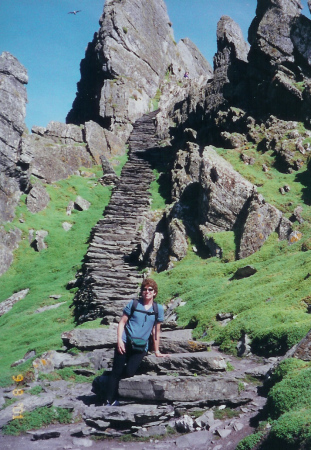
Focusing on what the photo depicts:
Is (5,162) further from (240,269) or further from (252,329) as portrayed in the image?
(252,329)

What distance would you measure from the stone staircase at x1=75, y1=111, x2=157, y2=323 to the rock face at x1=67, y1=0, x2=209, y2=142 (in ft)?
44.4

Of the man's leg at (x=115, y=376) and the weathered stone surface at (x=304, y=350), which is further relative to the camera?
the man's leg at (x=115, y=376)

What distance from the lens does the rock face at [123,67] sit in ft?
187

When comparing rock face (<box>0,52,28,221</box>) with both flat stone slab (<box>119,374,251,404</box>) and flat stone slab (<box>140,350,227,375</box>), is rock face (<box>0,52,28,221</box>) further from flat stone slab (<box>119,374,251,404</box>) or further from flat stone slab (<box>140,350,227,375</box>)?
flat stone slab (<box>119,374,251,404</box>)

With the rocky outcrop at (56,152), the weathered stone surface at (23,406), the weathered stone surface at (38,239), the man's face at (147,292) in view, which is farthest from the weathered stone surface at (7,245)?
the man's face at (147,292)

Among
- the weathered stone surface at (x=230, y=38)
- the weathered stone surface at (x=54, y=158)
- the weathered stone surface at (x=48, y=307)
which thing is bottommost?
the weathered stone surface at (x=48, y=307)

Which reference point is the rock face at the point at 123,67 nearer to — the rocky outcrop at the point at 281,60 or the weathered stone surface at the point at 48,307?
the rocky outcrop at the point at 281,60

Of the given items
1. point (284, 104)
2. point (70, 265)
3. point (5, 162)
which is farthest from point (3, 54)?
point (284, 104)

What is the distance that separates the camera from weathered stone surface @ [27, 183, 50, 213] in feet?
119

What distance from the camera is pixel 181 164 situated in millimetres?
34156

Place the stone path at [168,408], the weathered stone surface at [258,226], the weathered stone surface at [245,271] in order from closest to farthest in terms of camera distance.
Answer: the stone path at [168,408], the weathered stone surface at [245,271], the weathered stone surface at [258,226]

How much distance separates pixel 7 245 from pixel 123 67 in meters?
39.1

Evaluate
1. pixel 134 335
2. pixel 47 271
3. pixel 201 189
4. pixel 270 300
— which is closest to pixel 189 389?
pixel 134 335

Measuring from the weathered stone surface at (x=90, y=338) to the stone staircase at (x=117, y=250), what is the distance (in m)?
3.30
